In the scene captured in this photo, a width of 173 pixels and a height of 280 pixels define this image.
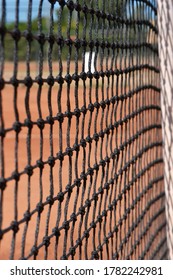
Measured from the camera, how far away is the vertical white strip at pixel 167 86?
5.53ft

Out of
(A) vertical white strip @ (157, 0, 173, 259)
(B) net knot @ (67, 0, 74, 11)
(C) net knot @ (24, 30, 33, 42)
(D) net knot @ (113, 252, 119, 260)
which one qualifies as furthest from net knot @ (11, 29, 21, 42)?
(A) vertical white strip @ (157, 0, 173, 259)

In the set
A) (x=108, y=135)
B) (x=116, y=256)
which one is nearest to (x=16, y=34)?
(x=108, y=135)

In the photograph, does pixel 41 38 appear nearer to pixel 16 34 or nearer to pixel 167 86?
pixel 16 34

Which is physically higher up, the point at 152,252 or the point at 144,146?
the point at 144,146

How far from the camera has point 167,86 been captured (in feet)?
5.77

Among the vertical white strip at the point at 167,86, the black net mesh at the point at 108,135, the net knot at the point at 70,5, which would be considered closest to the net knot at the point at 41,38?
the black net mesh at the point at 108,135

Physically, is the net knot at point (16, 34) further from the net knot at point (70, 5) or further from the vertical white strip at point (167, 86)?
the vertical white strip at point (167, 86)
